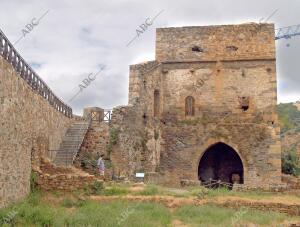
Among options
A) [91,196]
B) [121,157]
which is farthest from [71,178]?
[121,157]

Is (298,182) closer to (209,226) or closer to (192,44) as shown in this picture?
(192,44)

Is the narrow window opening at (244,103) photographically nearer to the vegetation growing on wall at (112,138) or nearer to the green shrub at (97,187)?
the vegetation growing on wall at (112,138)

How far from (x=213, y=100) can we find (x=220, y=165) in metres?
4.52

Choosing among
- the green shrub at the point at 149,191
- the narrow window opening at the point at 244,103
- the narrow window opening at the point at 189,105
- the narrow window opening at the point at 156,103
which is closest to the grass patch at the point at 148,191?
the green shrub at the point at 149,191

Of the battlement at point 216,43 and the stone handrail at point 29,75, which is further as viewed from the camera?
the battlement at point 216,43

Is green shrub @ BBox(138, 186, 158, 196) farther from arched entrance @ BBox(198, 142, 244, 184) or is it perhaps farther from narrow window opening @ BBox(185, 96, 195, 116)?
arched entrance @ BBox(198, 142, 244, 184)

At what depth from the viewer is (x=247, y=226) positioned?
1107 centimetres

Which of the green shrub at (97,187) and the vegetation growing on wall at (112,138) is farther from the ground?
the vegetation growing on wall at (112,138)

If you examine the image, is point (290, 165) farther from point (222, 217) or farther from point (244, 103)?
point (222, 217)

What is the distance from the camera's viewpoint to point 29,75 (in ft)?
45.8

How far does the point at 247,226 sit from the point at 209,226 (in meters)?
0.89

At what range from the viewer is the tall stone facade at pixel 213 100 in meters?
22.8

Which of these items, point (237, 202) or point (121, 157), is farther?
point (121, 157)

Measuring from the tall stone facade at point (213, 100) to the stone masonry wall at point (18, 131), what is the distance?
325 inches
